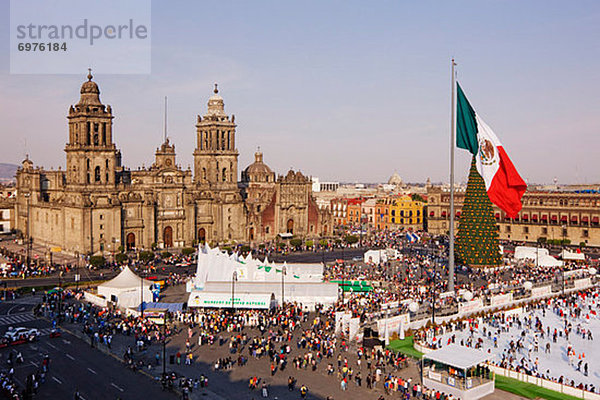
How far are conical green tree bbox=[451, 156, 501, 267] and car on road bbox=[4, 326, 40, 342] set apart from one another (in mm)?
46097

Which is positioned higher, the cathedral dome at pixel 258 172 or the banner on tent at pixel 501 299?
the cathedral dome at pixel 258 172

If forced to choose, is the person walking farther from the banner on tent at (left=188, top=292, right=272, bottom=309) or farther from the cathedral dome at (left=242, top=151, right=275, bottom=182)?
the cathedral dome at (left=242, top=151, right=275, bottom=182)

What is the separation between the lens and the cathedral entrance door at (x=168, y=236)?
84.6 meters

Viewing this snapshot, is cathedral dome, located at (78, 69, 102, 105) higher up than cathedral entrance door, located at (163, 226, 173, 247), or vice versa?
cathedral dome, located at (78, 69, 102, 105)

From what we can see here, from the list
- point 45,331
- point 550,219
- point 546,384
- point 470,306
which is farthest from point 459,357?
point 550,219

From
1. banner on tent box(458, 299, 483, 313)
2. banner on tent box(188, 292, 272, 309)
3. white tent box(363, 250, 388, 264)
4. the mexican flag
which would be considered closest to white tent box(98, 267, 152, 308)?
banner on tent box(188, 292, 272, 309)

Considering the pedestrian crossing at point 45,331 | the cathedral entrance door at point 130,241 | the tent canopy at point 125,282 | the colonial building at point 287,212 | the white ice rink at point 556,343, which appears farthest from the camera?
the colonial building at point 287,212

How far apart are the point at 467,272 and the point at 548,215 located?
42580 mm

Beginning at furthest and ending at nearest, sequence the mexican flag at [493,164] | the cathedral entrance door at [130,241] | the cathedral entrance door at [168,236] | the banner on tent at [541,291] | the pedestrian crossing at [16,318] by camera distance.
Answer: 1. the cathedral entrance door at [168,236]
2. the cathedral entrance door at [130,241]
3. the banner on tent at [541,291]
4. the pedestrian crossing at [16,318]
5. the mexican flag at [493,164]

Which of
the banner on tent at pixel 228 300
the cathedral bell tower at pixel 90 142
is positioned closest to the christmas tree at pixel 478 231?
the banner on tent at pixel 228 300

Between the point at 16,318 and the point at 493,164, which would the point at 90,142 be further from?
the point at 493,164

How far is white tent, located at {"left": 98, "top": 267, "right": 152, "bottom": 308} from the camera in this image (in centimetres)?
4722

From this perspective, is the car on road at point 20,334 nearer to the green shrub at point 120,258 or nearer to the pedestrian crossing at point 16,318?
the pedestrian crossing at point 16,318

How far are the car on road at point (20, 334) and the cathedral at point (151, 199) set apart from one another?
3648 centimetres
